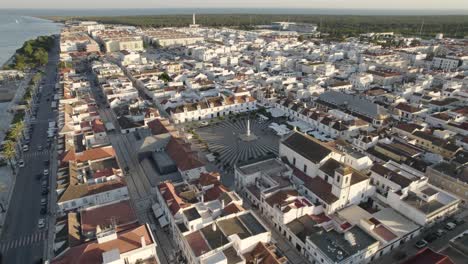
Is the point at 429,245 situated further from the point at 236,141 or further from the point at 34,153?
the point at 34,153

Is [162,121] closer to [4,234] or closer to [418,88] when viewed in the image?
[4,234]

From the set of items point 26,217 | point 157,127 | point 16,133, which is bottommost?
point 26,217

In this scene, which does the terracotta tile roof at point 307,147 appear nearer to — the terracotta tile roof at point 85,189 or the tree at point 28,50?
the terracotta tile roof at point 85,189

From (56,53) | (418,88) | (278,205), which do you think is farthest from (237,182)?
(56,53)

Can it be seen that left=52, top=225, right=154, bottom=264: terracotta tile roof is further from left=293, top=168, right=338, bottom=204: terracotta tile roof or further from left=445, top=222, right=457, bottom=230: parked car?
left=445, top=222, right=457, bottom=230: parked car

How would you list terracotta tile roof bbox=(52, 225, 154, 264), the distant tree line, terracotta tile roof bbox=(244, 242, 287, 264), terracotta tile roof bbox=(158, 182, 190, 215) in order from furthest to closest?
the distant tree line → terracotta tile roof bbox=(158, 182, 190, 215) → terracotta tile roof bbox=(244, 242, 287, 264) → terracotta tile roof bbox=(52, 225, 154, 264)

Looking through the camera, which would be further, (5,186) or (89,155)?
(89,155)

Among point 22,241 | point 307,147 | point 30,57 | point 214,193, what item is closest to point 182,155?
point 214,193

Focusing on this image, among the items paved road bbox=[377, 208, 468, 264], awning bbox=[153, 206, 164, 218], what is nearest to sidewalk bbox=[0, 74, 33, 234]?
awning bbox=[153, 206, 164, 218]
